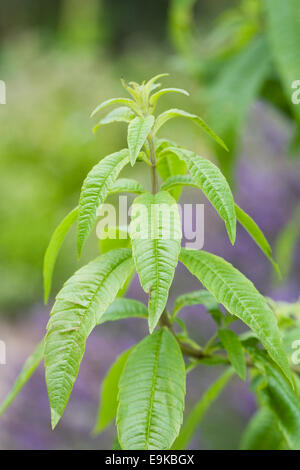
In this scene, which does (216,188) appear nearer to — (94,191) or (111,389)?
(94,191)

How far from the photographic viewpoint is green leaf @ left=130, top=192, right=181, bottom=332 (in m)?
0.29

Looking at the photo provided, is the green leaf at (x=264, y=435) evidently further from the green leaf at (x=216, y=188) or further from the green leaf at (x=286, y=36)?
the green leaf at (x=286, y=36)

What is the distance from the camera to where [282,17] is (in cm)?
90

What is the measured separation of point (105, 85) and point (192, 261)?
325 cm

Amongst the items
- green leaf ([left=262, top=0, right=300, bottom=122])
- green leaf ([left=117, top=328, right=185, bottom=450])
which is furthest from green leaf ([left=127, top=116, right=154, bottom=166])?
green leaf ([left=262, top=0, right=300, bottom=122])

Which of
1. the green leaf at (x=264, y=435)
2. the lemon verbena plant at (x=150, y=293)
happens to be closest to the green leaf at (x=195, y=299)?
the lemon verbena plant at (x=150, y=293)

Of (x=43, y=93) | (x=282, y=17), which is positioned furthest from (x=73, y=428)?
(x=43, y=93)

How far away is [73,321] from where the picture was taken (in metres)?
0.31

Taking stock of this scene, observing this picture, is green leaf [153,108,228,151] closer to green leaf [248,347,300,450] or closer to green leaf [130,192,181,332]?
green leaf [130,192,181,332]

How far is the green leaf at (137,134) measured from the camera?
0.32 meters

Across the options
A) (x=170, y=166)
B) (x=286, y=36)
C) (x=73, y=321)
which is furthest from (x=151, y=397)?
(x=286, y=36)

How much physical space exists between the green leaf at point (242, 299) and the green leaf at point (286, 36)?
1.93 feet

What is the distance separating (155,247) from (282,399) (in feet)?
0.59

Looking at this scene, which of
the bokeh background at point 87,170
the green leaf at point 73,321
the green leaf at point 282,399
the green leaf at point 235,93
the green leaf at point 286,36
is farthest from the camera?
the bokeh background at point 87,170
